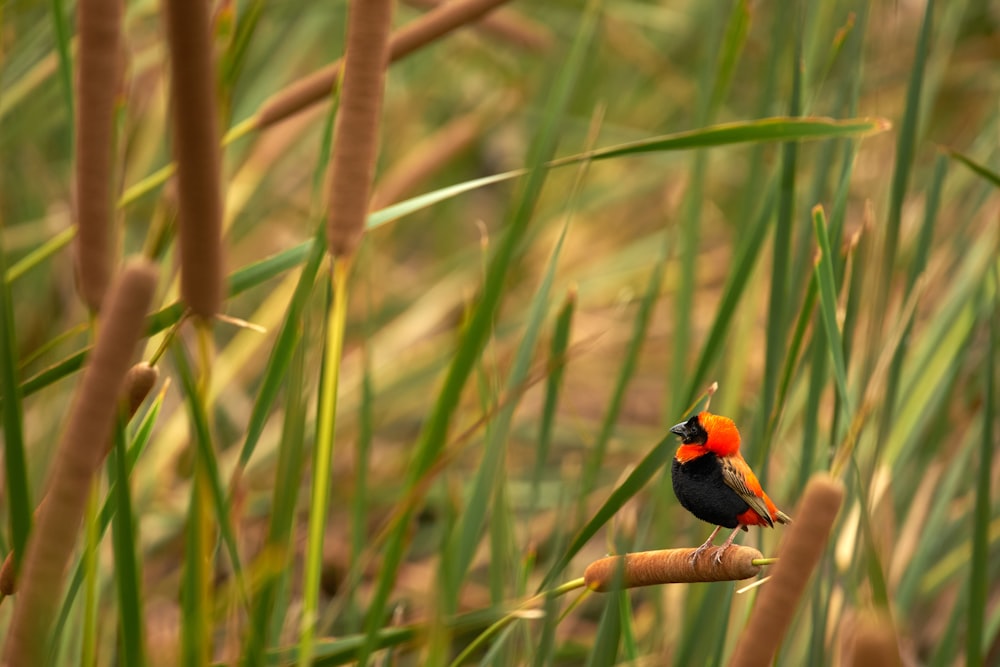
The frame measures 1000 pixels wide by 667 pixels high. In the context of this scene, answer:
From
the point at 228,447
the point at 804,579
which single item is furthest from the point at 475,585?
the point at 804,579

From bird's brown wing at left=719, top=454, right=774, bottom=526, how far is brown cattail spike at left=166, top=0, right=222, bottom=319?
184 mm

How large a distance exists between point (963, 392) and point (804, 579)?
876mm

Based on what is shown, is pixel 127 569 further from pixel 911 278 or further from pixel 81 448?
pixel 911 278

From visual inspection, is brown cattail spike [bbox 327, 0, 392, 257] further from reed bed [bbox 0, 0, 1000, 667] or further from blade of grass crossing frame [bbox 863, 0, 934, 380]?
blade of grass crossing frame [bbox 863, 0, 934, 380]

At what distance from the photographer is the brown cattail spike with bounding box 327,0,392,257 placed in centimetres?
37

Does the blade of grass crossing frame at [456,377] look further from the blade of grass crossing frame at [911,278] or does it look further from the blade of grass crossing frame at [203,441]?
the blade of grass crossing frame at [911,278]

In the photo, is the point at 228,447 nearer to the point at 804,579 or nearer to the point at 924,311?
the point at 924,311

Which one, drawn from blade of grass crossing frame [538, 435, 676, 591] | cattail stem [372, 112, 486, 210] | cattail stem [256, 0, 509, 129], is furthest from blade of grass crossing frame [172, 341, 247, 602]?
cattail stem [372, 112, 486, 210]

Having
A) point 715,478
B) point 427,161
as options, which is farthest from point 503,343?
point 715,478

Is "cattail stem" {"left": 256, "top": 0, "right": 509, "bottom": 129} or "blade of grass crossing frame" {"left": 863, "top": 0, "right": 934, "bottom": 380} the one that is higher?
"cattail stem" {"left": 256, "top": 0, "right": 509, "bottom": 129}

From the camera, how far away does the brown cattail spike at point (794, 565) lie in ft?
0.86

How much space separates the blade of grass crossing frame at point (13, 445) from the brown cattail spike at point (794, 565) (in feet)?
0.76

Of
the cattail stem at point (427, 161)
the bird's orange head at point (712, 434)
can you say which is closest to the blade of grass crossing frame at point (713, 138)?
the bird's orange head at point (712, 434)

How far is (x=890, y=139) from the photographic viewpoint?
1.32 metres
